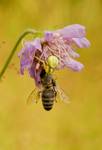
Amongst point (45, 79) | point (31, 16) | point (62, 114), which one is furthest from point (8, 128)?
point (45, 79)

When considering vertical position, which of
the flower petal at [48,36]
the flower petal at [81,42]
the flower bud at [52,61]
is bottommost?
the flower bud at [52,61]

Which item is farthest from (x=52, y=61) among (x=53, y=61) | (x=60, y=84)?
(x=60, y=84)

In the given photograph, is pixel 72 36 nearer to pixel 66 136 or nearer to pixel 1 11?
pixel 66 136

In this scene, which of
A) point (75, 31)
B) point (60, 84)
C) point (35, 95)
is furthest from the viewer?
point (60, 84)

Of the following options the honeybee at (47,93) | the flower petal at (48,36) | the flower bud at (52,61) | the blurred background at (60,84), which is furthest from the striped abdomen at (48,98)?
the blurred background at (60,84)

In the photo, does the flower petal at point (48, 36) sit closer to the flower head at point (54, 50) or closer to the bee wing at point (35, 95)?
the flower head at point (54, 50)

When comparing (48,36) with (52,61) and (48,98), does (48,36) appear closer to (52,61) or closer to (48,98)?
(52,61)

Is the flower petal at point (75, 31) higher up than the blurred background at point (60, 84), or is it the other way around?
the blurred background at point (60, 84)
